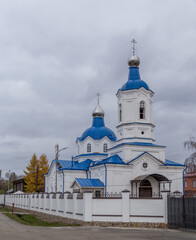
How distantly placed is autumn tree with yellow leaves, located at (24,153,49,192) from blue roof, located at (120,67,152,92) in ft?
102

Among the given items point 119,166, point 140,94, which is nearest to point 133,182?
point 119,166

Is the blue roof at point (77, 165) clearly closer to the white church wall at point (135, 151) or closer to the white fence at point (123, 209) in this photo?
the white church wall at point (135, 151)

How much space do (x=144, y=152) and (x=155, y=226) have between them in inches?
453

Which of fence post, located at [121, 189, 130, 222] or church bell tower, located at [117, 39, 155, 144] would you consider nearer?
fence post, located at [121, 189, 130, 222]

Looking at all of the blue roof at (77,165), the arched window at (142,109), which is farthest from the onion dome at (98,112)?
the arched window at (142,109)

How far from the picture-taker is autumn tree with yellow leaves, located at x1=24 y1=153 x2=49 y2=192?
55.6 metres

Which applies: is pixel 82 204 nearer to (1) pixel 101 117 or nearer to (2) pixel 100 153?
(2) pixel 100 153

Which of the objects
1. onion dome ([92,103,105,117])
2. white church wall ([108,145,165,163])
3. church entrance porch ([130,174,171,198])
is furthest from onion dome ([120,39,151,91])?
onion dome ([92,103,105,117])

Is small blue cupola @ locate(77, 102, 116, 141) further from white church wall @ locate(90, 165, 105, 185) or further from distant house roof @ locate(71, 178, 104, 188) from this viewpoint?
distant house roof @ locate(71, 178, 104, 188)

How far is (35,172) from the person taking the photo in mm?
57156

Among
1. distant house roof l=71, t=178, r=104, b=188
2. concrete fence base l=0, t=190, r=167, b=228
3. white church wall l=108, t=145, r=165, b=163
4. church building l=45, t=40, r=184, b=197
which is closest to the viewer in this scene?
concrete fence base l=0, t=190, r=167, b=228

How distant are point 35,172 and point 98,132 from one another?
76.7 ft

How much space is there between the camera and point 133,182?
27.7 metres

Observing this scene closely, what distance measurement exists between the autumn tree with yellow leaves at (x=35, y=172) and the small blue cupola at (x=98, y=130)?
20.5m
